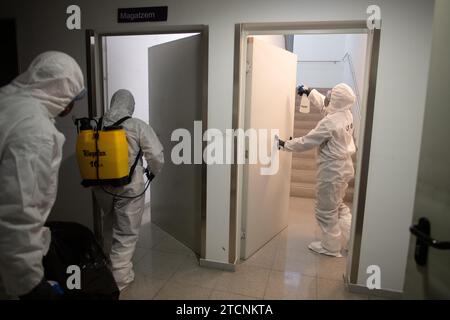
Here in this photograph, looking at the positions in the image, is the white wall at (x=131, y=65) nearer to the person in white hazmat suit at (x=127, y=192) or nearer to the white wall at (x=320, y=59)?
the person in white hazmat suit at (x=127, y=192)

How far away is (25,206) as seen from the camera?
1079 mm

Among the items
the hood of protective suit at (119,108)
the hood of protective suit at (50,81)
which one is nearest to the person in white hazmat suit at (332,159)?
the hood of protective suit at (119,108)

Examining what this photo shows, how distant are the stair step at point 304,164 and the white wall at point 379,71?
8.49 ft

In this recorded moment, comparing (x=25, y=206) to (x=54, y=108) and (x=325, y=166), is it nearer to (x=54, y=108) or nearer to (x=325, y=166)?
(x=54, y=108)

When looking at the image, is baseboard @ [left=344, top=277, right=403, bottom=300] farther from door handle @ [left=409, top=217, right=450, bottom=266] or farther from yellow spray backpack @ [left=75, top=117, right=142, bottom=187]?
yellow spray backpack @ [left=75, top=117, right=142, bottom=187]

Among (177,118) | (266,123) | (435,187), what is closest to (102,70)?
(177,118)

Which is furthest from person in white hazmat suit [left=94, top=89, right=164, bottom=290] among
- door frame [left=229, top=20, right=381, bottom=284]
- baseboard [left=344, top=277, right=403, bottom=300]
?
baseboard [left=344, top=277, right=403, bottom=300]

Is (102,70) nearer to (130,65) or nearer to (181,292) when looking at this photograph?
(130,65)

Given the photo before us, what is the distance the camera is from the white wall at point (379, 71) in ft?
6.48

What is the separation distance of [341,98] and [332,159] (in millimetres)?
556

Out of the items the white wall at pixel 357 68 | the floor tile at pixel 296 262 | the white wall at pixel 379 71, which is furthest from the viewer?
the white wall at pixel 357 68

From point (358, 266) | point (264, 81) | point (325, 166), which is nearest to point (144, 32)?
point (264, 81)

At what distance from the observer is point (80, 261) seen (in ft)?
5.43

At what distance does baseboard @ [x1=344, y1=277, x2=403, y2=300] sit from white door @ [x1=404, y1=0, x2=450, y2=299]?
4.07 feet
